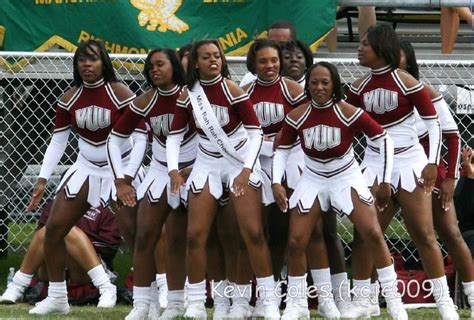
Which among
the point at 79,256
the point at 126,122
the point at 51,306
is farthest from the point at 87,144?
the point at 79,256

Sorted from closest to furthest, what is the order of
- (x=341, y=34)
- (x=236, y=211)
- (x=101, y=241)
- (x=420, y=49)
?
(x=236, y=211) → (x=101, y=241) → (x=420, y=49) → (x=341, y=34)

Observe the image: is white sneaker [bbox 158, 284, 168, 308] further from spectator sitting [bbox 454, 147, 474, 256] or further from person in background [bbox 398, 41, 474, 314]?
spectator sitting [bbox 454, 147, 474, 256]

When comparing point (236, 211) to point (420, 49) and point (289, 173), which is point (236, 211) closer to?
point (289, 173)

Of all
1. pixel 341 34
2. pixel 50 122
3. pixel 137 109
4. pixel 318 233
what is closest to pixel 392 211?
pixel 318 233

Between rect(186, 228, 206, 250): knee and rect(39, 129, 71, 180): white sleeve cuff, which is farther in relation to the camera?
rect(39, 129, 71, 180): white sleeve cuff

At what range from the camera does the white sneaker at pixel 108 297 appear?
32.2 ft

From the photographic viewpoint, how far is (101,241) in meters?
10.7

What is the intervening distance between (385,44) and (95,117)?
6.42 ft

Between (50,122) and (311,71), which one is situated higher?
(311,71)

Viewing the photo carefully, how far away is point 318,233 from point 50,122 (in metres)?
3.52

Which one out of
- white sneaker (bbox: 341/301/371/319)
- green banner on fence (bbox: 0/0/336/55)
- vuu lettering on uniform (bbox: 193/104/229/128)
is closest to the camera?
vuu lettering on uniform (bbox: 193/104/229/128)

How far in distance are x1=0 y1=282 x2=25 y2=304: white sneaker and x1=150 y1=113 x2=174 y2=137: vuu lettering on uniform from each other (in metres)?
2.06

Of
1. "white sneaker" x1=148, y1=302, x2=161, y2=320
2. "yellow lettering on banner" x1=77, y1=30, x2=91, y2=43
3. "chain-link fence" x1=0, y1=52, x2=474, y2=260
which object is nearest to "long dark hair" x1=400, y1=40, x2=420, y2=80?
"chain-link fence" x1=0, y1=52, x2=474, y2=260

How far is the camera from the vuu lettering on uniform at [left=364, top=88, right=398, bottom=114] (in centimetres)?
856
